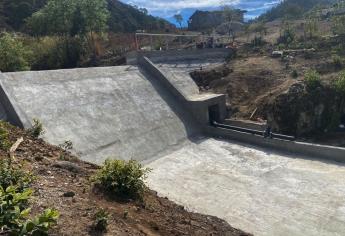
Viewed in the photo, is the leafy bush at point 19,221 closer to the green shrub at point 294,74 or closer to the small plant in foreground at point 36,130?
the small plant in foreground at point 36,130

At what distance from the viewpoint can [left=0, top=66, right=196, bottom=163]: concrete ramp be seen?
1521 centimetres

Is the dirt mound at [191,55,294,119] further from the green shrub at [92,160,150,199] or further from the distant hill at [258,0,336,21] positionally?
the distant hill at [258,0,336,21]

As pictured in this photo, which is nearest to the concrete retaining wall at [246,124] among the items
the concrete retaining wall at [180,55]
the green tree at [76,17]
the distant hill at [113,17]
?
the concrete retaining wall at [180,55]

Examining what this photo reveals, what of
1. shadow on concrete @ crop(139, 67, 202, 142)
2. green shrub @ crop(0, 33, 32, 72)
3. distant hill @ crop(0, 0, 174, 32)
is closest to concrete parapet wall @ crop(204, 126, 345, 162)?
shadow on concrete @ crop(139, 67, 202, 142)

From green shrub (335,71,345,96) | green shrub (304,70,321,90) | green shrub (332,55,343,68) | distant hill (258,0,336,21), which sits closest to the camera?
green shrub (335,71,345,96)

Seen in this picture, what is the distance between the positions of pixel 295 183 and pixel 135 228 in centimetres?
864

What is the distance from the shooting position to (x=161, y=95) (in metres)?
21.2

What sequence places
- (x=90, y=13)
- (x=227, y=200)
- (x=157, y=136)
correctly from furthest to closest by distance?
(x=90, y=13) < (x=157, y=136) < (x=227, y=200)

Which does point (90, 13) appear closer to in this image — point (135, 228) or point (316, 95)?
point (316, 95)

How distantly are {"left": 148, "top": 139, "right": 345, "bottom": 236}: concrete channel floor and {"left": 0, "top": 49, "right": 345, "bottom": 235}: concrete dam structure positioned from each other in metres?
0.03

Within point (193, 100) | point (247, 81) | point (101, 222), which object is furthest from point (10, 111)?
point (247, 81)

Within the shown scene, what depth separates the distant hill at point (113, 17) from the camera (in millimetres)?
56500

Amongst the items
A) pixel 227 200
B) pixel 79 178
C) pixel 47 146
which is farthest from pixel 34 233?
pixel 227 200

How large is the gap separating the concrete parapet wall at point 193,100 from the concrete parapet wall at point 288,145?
2.72 ft
